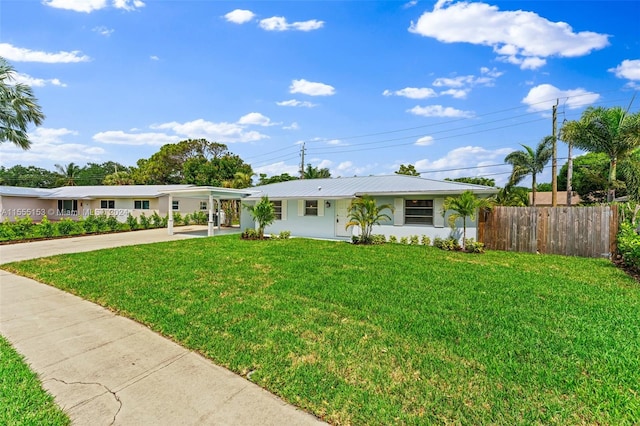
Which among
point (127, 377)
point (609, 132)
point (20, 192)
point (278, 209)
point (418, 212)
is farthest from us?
point (20, 192)

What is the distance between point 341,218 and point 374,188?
237 centimetres

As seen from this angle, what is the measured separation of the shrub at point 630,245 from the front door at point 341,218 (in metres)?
10.2

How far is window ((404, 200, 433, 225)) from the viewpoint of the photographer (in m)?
13.7

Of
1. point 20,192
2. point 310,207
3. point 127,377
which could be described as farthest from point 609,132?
point 20,192

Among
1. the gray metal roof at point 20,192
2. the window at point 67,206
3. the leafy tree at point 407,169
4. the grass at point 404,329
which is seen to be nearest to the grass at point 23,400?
the grass at point 404,329

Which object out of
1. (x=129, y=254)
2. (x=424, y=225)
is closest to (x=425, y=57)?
(x=424, y=225)

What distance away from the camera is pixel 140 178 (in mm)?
41750

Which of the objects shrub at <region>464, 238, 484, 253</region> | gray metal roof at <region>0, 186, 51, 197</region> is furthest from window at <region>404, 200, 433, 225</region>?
gray metal roof at <region>0, 186, 51, 197</region>

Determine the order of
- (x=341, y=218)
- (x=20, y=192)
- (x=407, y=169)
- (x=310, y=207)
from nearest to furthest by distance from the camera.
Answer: (x=341, y=218) → (x=310, y=207) → (x=20, y=192) → (x=407, y=169)

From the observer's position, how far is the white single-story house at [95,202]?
86.2 feet

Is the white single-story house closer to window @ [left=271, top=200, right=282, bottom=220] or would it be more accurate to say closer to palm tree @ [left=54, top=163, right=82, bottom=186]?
window @ [left=271, top=200, right=282, bottom=220]

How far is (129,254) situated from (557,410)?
11712 mm

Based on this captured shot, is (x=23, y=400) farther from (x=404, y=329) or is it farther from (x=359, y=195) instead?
(x=359, y=195)

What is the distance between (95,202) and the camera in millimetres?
28656
